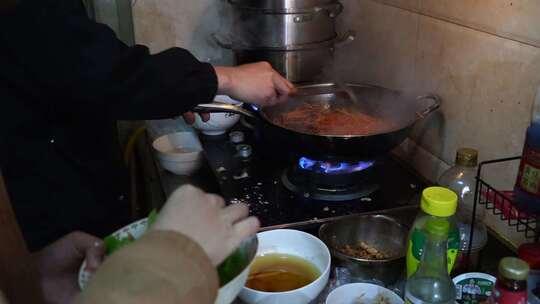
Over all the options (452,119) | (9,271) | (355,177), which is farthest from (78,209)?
(452,119)

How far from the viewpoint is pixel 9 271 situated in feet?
1.72

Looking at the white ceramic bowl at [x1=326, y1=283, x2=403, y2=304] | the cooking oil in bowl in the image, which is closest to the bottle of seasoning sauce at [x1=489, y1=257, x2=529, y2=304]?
the white ceramic bowl at [x1=326, y1=283, x2=403, y2=304]

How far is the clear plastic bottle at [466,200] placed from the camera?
895 mm

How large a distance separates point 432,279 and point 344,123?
1.92ft

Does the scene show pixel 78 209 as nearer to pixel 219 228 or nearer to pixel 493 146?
pixel 219 228

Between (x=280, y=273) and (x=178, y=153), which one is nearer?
(x=280, y=273)

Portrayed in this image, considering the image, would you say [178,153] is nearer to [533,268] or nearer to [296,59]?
[296,59]

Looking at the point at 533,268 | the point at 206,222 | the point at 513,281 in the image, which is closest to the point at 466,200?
the point at 533,268

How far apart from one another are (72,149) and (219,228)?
53 centimetres

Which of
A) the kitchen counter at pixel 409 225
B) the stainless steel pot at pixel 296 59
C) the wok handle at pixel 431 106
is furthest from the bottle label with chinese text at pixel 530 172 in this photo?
the stainless steel pot at pixel 296 59

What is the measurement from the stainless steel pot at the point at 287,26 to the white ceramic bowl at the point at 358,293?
782 millimetres

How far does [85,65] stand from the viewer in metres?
0.82

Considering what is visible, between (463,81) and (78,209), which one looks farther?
(463,81)

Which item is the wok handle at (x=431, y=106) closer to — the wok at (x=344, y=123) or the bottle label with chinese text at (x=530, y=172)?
the wok at (x=344, y=123)
